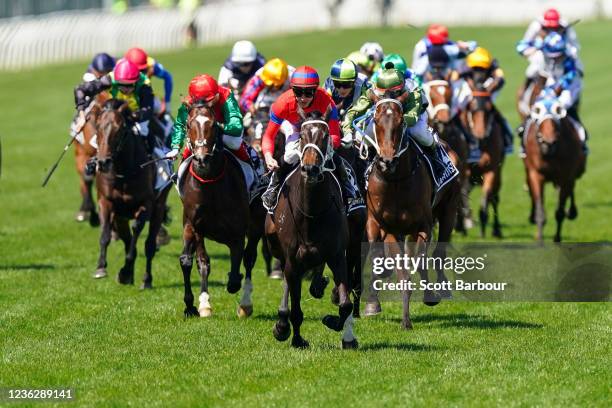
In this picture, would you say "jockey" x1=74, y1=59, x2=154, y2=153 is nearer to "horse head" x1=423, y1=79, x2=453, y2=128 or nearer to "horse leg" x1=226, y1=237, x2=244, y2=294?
"horse leg" x1=226, y1=237, x2=244, y2=294

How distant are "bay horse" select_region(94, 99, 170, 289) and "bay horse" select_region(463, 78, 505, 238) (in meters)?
5.66

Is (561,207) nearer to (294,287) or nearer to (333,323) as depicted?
(333,323)

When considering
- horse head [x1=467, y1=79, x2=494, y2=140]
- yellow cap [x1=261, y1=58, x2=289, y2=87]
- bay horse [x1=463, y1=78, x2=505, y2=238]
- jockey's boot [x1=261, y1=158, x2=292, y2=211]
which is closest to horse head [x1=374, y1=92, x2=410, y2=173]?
jockey's boot [x1=261, y1=158, x2=292, y2=211]

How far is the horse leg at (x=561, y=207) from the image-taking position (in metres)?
18.4

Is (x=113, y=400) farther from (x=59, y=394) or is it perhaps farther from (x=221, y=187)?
(x=221, y=187)

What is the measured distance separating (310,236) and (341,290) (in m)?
0.50

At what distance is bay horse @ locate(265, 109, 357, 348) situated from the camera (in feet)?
34.3

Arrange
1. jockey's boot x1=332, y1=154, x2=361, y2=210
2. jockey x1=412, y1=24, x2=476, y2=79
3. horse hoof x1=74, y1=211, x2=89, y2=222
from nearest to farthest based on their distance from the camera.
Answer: jockey's boot x1=332, y1=154, x2=361, y2=210, jockey x1=412, y1=24, x2=476, y2=79, horse hoof x1=74, y1=211, x2=89, y2=222

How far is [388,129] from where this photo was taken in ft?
37.0

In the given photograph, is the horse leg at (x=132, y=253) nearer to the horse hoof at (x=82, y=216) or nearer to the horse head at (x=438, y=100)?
the horse head at (x=438, y=100)

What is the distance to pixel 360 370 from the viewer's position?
32.9ft

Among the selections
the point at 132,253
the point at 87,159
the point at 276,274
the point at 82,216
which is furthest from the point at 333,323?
the point at 82,216

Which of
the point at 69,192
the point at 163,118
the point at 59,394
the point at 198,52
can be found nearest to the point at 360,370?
the point at 59,394

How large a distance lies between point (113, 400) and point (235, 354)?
175cm
